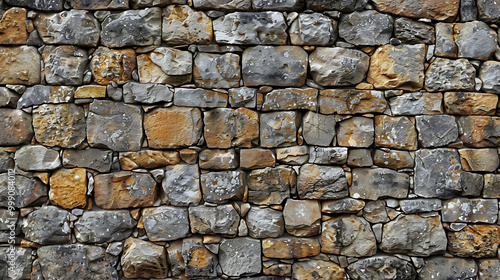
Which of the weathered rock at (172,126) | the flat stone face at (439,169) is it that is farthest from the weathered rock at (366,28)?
the weathered rock at (172,126)

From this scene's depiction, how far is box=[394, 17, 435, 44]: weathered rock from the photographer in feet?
8.59

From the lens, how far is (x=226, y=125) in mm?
2615

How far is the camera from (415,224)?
8.66 feet

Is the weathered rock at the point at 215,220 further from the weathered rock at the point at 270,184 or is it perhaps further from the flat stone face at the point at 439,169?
the flat stone face at the point at 439,169

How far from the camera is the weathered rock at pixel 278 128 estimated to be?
2605mm

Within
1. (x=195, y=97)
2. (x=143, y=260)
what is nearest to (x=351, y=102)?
(x=195, y=97)

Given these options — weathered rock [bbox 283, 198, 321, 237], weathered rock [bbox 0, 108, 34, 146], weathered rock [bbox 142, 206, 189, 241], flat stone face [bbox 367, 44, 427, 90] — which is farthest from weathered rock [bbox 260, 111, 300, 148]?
weathered rock [bbox 0, 108, 34, 146]

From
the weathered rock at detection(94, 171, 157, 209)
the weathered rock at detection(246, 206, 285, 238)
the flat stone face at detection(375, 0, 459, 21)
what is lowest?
the weathered rock at detection(246, 206, 285, 238)

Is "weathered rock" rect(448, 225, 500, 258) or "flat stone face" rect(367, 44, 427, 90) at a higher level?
"flat stone face" rect(367, 44, 427, 90)

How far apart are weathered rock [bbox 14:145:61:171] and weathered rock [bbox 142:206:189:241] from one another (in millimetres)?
791

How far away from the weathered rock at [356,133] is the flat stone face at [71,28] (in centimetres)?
200

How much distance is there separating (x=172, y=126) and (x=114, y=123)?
1.44 ft

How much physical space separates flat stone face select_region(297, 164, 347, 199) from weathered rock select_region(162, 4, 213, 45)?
1258 mm

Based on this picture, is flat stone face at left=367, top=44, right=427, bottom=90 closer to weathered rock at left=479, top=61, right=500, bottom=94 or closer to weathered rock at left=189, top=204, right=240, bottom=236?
weathered rock at left=479, top=61, right=500, bottom=94
